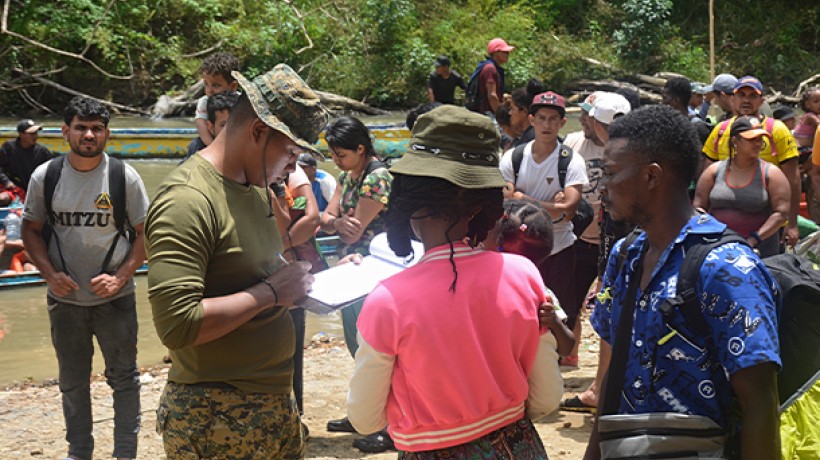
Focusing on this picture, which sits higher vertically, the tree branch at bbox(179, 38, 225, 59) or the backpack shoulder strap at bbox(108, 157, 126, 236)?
the backpack shoulder strap at bbox(108, 157, 126, 236)

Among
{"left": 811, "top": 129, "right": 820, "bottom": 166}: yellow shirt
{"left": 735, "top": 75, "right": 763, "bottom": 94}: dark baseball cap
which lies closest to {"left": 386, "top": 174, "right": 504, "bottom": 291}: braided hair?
{"left": 735, "top": 75, "right": 763, "bottom": 94}: dark baseball cap

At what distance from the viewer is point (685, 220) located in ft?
8.66

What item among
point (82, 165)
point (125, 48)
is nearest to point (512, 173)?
point (82, 165)

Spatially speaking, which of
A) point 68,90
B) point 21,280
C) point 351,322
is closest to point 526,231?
point 351,322

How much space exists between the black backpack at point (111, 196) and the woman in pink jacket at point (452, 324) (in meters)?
3.00

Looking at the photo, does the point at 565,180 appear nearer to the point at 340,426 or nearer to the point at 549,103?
the point at 549,103

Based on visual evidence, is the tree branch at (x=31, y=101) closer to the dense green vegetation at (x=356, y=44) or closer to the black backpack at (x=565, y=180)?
the dense green vegetation at (x=356, y=44)

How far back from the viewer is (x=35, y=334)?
854 cm

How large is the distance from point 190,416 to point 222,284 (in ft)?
1.51

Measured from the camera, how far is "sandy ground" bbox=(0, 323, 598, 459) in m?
5.68

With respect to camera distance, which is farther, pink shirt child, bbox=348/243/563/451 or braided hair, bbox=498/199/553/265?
braided hair, bbox=498/199/553/265

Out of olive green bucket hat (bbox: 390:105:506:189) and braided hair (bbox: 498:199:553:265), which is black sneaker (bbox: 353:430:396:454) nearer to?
braided hair (bbox: 498:199:553:265)

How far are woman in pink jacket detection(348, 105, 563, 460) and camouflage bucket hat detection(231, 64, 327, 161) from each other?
562 millimetres

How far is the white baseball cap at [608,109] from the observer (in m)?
6.35
